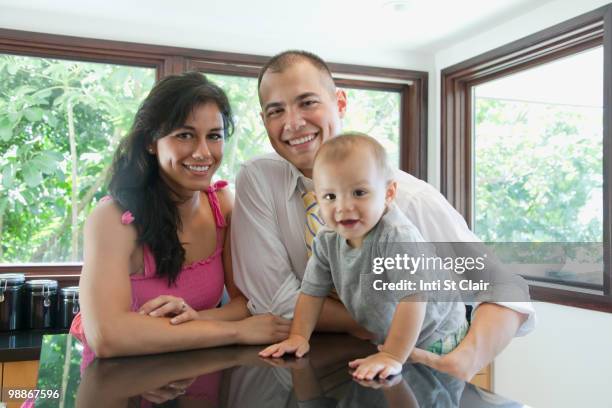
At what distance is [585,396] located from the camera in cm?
289

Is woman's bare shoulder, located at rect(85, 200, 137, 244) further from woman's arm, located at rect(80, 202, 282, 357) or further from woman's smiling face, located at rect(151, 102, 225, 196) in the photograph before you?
woman's smiling face, located at rect(151, 102, 225, 196)

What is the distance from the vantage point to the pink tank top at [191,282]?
1.42 meters

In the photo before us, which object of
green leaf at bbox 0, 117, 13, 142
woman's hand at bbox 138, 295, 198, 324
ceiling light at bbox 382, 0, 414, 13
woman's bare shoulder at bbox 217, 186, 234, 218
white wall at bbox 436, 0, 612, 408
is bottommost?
white wall at bbox 436, 0, 612, 408

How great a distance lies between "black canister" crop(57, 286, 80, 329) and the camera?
3000mm

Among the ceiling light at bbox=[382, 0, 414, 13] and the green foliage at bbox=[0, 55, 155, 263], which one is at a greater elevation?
the ceiling light at bbox=[382, 0, 414, 13]

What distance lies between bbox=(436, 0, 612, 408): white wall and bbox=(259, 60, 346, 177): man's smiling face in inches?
81.0

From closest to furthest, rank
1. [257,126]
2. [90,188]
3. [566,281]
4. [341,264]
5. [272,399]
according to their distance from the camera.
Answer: [272,399] → [341,264] → [566,281] → [90,188] → [257,126]

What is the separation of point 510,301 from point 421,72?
316 cm

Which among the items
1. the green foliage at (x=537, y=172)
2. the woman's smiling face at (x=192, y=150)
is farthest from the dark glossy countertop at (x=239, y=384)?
the green foliage at (x=537, y=172)

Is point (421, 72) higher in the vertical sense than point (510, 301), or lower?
higher

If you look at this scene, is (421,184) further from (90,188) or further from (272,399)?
(90,188)

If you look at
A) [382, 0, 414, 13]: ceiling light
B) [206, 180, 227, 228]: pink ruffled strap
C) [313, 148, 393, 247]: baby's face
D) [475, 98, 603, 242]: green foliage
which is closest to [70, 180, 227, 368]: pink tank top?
[206, 180, 227, 228]: pink ruffled strap

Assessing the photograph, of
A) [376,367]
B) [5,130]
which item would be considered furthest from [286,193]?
[5,130]

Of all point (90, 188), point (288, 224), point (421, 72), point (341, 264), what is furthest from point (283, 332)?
point (421, 72)
